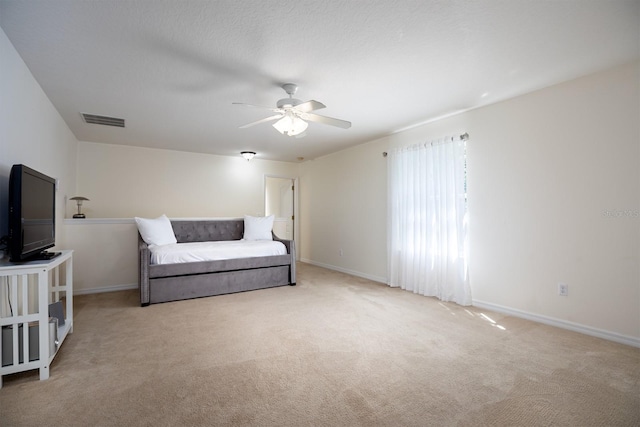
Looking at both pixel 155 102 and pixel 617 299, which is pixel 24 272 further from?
pixel 617 299

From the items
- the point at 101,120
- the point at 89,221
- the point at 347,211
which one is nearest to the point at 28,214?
the point at 101,120

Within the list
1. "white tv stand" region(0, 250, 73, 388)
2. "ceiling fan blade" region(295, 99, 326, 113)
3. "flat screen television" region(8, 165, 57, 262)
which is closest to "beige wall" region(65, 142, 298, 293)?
"flat screen television" region(8, 165, 57, 262)

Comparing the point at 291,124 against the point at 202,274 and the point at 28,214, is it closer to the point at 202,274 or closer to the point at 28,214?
the point at 28,214

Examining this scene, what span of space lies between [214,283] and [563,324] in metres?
3.91

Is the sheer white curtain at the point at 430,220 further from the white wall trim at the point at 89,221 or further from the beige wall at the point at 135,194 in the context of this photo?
the white wall trim at the point at 89,221

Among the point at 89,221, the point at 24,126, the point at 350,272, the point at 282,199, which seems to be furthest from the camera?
the point at 282,199

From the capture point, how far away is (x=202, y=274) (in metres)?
3.96

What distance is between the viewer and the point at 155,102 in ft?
10.7

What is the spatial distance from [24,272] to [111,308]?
1.87 m

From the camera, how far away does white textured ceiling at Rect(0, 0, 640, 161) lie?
1829 millimetres

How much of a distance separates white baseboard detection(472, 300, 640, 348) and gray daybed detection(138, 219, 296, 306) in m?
2.62

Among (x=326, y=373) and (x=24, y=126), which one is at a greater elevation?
(x=24, y=126)

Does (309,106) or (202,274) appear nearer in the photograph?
(309,106)

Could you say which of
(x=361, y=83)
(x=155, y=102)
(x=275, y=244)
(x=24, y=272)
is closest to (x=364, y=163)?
(x=275, y=244)
